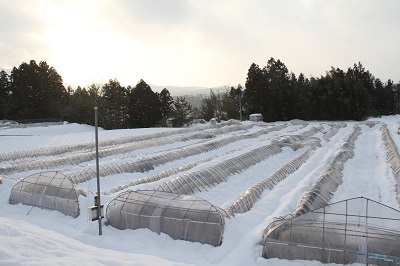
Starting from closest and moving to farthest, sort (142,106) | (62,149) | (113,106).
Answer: (62,149) < (142,106) < (113,106)

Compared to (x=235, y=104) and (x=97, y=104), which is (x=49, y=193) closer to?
(x=97, y=104)

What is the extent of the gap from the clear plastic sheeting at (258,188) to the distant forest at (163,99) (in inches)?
785

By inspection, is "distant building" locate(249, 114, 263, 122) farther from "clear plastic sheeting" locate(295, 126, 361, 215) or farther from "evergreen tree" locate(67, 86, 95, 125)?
"clear plastic sheeting" locate(295, 126, 361, 215)

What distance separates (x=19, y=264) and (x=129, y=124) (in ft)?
89.9

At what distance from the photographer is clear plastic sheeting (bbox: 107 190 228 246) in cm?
596

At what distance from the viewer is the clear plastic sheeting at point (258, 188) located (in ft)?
23.8

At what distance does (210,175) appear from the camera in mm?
9836

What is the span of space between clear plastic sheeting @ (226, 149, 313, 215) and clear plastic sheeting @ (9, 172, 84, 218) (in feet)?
11.0

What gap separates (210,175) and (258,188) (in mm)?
1688

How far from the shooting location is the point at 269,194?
27.6 ft

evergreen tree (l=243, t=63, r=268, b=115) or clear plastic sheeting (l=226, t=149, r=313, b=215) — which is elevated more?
evergreen tree (l=243, t=63, r=268, b=115)

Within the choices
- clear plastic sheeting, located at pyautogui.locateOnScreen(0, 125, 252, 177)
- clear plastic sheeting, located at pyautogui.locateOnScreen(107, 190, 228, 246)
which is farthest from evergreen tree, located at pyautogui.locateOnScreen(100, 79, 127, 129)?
clear plastic sheeting, located at pyautogui.locateOnScreen(107, 190, 228, 246)

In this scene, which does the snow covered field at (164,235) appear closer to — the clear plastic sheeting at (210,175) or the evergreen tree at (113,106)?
the clear plastic sheeting at (210,175)

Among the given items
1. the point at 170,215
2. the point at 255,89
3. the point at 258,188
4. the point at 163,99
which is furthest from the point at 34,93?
the point at 170,215
